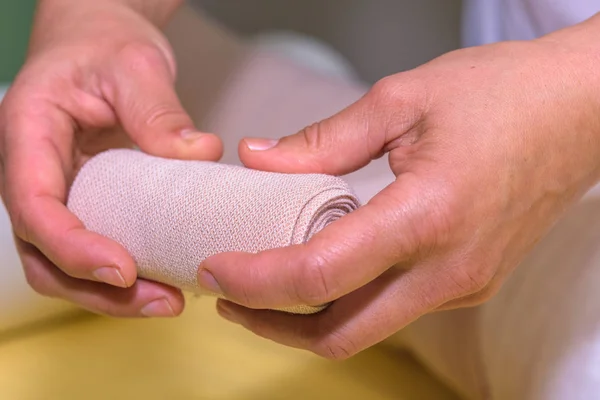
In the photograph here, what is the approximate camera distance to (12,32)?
52.7 inches

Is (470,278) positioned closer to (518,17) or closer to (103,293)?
(103,293)

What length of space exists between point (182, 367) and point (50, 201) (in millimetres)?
254

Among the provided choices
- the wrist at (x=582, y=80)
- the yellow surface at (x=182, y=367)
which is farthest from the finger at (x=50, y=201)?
the wrist at (x=582, y=80)

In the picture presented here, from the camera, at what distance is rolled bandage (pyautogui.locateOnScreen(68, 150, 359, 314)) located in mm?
462

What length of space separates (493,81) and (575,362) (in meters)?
0.25

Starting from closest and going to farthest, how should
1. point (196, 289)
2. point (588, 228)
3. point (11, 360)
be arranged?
point (196, 289) → point (588, 228) → point (11, 360)

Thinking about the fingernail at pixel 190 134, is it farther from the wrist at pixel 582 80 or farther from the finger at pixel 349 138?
the wrist at pixel 582 80

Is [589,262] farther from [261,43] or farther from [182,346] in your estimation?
[261,43]

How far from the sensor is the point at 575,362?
0.57 meters

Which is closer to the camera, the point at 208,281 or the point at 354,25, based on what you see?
the point at 208,281

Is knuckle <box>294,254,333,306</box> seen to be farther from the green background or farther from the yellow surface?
the green background

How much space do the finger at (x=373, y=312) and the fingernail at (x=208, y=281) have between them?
0.07 m

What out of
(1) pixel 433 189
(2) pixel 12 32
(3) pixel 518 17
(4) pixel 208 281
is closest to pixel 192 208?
(4) pixel 208 281

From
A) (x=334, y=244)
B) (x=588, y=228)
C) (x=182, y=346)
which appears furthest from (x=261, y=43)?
(x=334, y=244)
